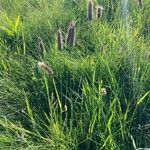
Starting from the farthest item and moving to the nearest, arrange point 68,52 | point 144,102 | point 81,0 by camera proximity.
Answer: point 81,0 < point 68,52 < point 144,102

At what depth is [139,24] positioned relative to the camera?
7.21ft

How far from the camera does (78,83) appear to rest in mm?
1854

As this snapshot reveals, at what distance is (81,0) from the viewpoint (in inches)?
103

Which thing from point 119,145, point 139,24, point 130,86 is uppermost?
point 139,24

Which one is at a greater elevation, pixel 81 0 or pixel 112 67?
pixel 81 0

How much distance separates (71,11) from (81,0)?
0.52ft

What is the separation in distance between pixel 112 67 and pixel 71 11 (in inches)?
30.3

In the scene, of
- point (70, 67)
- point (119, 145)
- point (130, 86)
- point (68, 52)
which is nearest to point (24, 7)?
point (68, 52)

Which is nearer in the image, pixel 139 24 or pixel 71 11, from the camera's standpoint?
pixel 139 24

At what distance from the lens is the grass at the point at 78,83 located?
5.12 ft

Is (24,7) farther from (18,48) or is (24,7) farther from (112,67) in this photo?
(112,67)

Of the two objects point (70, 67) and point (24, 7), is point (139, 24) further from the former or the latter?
point (24, 7)

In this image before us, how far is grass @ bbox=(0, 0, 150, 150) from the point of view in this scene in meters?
1.56

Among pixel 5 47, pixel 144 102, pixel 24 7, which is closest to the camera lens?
pixel 144 102
